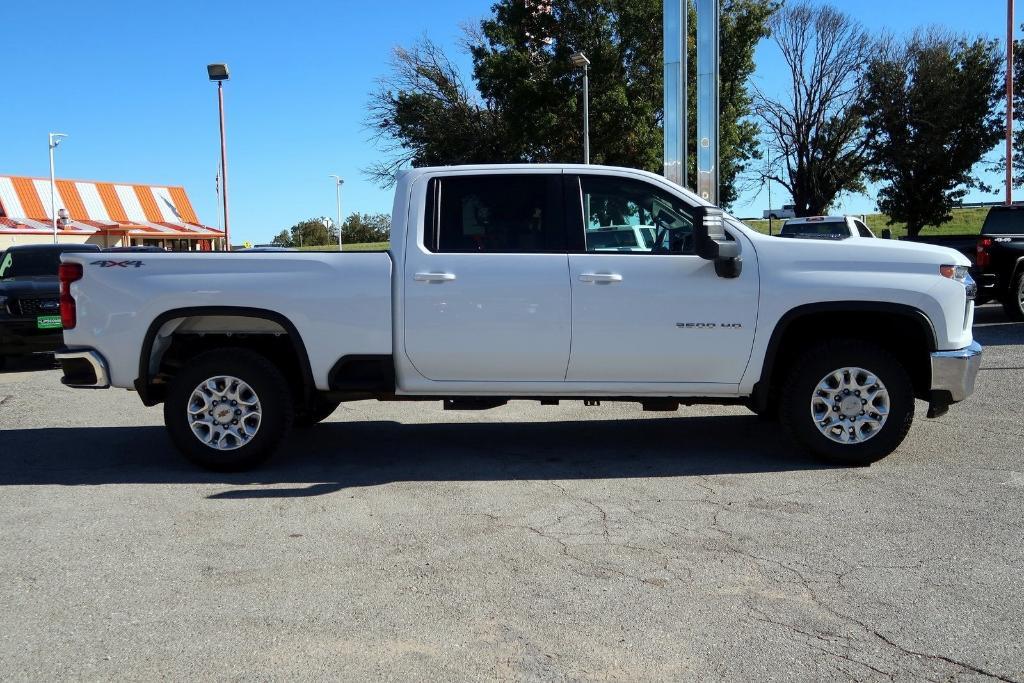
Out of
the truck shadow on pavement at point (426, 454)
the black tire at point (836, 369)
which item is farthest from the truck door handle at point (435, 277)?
the black tire at point (836, 369)

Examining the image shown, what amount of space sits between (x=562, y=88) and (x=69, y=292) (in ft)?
99.0

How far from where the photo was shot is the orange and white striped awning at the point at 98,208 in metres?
51.2

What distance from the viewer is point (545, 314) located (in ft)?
20.9

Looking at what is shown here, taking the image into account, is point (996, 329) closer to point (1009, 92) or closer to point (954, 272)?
point (954, 272)

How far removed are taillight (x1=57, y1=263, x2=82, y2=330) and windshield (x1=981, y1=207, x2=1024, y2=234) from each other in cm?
1424

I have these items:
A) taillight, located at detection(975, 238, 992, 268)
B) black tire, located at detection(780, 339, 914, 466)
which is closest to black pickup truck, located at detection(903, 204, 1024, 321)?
taillight, located at detection(975, 238, 992, 268)

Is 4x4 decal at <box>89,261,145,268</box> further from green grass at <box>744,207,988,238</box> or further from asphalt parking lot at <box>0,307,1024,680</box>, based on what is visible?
green grass at <box>744,207,988,238</box>

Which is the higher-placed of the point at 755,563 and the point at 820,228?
the point at 820,228

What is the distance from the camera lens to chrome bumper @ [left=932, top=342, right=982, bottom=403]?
632 centimetres

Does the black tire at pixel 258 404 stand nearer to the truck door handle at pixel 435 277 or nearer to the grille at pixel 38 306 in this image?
the truck door handle at pixel 435 277

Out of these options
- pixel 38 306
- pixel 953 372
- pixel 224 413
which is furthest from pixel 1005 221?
pixel 38 306

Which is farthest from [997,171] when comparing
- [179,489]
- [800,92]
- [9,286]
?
[179,489]

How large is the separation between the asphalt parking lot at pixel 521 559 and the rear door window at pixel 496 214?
1532 millimetres

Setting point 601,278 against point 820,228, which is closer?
point 601,278
